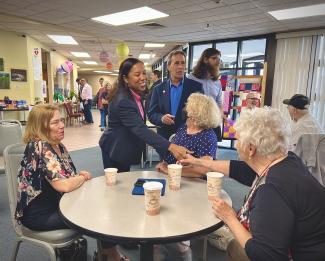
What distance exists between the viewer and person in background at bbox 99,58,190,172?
6.05ft

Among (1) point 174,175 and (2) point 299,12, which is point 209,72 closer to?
(1) point 174,175

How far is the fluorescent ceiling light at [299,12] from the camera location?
407 cm

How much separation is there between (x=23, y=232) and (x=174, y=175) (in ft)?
3.13

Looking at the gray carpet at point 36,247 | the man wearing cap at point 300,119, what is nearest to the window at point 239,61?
the man wearing cap at point 300,119

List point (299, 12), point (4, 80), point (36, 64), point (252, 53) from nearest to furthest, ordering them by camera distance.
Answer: point (299, 12), point (252, 53), point (4, 80), point (36, 64)

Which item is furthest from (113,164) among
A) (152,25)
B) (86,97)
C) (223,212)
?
(86,97)

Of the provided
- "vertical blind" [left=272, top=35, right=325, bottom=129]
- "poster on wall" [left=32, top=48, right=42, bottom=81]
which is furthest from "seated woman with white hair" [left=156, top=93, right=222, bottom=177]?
"poster on wall" [left=32, top=48, right=42, bottom=81]

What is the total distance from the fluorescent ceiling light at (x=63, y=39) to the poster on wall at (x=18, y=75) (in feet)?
4.25

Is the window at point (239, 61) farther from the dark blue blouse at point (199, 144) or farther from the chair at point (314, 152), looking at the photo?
the dark blue blouse at point (199, 144)

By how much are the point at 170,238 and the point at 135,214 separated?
0.24m

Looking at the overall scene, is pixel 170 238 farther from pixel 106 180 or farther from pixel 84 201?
pixel 106 180

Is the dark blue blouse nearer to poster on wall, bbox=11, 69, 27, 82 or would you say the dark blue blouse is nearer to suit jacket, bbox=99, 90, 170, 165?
suit jacket, bbox=99, 90, 170, 165

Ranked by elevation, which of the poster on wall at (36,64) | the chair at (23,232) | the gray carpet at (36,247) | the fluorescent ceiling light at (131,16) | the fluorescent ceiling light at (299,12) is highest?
the fluorescent ceiling light at (131,16)

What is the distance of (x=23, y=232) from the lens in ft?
4.99
